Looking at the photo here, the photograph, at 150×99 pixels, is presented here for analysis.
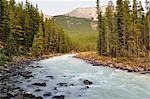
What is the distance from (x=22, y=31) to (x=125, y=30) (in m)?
26.9

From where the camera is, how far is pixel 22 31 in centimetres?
7619

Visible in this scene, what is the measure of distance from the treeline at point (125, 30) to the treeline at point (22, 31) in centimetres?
1860

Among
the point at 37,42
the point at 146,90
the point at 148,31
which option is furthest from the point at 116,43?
the point at 146,90

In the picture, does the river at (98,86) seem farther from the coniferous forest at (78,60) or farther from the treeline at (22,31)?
the treeline at (22,31)

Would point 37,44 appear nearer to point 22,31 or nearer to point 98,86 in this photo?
point 22,31

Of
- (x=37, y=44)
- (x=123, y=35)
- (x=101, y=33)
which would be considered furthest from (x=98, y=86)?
(x=37, y=44)

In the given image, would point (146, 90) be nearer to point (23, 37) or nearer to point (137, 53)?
point (137, 53)

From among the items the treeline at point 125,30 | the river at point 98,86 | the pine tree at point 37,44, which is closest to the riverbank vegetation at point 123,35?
the treeline at point 125,30

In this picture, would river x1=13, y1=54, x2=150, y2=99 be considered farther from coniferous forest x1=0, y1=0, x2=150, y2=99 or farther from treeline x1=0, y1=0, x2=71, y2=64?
treeline x1=0, y1=0, x2=71, y2=64

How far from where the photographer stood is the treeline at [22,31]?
65375mm

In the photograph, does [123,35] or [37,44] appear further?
[37,44]

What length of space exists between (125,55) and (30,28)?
105ft

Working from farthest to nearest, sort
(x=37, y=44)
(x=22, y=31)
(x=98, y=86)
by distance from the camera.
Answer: (x=37, y=44)
(x=22, y=31)
(x=98, y=86)

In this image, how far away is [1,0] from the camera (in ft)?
249
